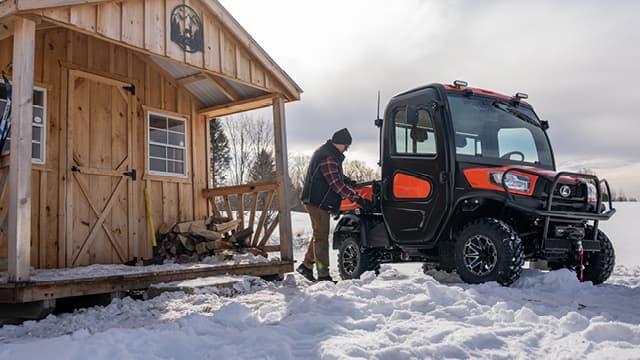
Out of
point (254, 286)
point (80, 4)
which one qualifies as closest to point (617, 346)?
point (254, 286)

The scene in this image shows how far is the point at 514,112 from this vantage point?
6.36 m

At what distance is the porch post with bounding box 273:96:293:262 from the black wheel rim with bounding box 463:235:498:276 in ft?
10.3

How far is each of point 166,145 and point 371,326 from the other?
6.09m

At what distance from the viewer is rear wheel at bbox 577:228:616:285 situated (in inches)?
230

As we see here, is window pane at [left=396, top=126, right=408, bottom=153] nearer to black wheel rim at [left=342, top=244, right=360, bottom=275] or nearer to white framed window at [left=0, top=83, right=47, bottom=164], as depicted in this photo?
black wheel rim at [left=342, top=244, right=360, bottom=275]

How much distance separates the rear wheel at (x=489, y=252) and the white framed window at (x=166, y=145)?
16.9 ft

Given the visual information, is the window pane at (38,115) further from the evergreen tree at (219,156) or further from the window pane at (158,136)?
the evergreen tree at (219,156)

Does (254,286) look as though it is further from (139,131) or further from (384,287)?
(139,131)

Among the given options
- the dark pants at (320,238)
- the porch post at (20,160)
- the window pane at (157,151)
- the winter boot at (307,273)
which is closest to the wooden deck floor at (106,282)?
the porch post at (20,160)

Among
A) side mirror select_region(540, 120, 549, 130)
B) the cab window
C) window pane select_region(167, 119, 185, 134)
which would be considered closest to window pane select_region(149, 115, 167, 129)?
window pane select_region(167, 119, 185, 134)

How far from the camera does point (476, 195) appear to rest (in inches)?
214

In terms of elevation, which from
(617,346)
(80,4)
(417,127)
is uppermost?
(80,4)

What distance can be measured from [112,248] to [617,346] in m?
6.65

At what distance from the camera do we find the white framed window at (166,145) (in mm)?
8641
